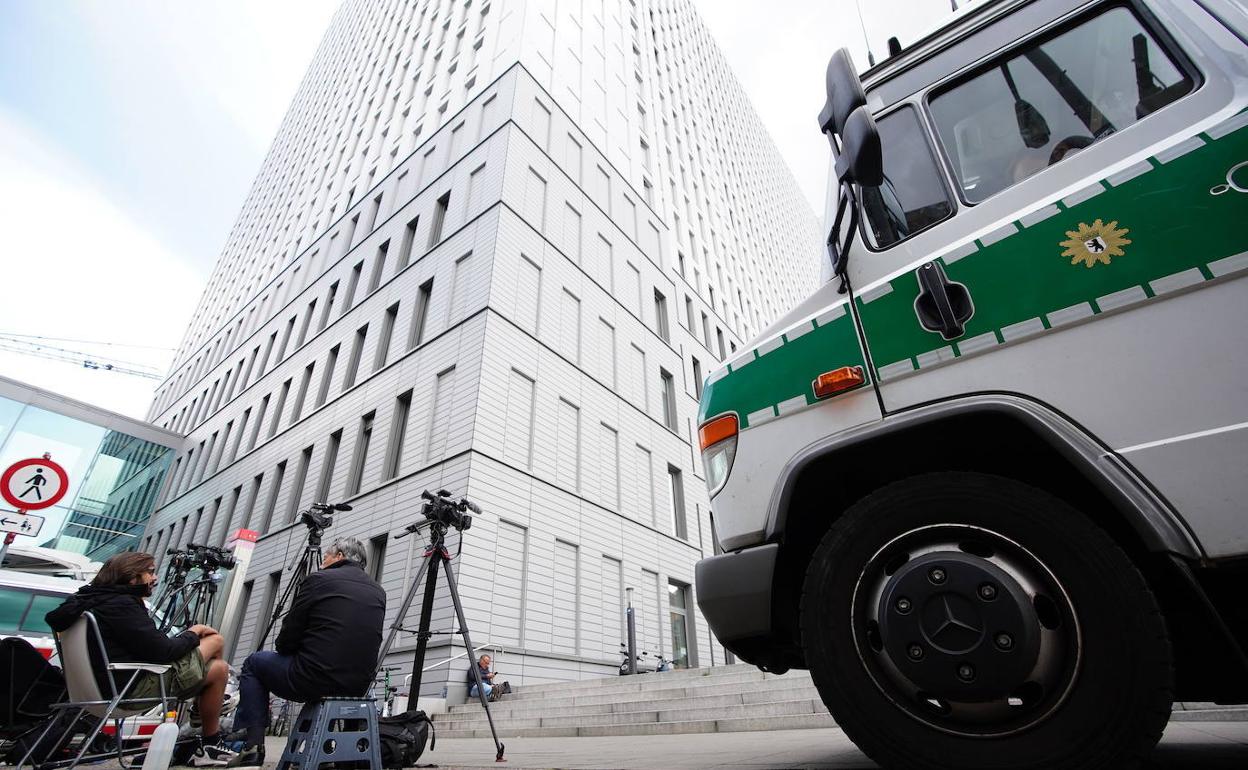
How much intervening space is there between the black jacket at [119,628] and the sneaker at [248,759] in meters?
0.80

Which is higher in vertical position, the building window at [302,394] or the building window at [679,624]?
the building window at [302,394]

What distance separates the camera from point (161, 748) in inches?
109

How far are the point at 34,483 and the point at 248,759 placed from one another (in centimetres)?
352

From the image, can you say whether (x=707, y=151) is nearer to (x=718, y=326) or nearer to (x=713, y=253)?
(x=713, y=253)

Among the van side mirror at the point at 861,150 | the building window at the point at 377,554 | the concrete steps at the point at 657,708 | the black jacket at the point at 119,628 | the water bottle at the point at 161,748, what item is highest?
the building window at the point at 377,554

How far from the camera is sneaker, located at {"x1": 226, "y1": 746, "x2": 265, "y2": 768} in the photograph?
353 cm

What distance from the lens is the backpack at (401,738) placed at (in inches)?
121

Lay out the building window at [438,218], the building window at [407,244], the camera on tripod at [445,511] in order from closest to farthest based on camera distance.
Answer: the camera on tripod at [445,511] < the building window at [438,218] < the building window at [407,244]

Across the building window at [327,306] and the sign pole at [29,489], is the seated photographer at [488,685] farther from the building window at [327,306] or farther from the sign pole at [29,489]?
the building window at [327,306]

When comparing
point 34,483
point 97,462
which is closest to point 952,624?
point 34,483

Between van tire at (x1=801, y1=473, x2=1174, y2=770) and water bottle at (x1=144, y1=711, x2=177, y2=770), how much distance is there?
10.3 ft

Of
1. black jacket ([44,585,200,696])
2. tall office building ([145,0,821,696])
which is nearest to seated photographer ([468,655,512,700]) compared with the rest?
tall office building ([145,0,821,696])

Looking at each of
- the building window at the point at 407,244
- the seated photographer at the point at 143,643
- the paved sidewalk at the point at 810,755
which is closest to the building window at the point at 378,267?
the building window at the point at 407,244

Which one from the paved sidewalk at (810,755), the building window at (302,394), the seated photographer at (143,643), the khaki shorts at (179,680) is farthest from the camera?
the building window at (302,394)
